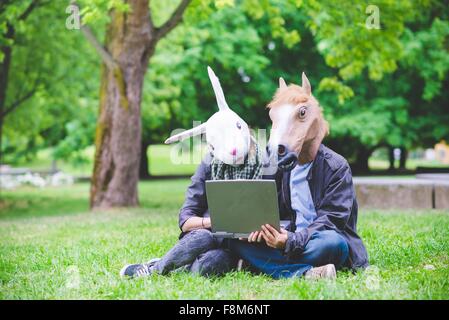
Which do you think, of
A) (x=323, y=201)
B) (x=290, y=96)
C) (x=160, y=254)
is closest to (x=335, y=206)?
(x=323, y=201)

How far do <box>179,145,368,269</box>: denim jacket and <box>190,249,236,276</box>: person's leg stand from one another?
0.32 m

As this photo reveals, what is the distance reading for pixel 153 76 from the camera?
60.7ft

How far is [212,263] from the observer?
444cm

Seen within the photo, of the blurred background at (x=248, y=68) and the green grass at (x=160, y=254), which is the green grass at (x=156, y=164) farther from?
the green grass at (x=160, y=254)

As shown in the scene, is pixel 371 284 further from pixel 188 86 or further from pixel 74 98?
pixel 188 86

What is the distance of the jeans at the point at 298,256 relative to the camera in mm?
4234

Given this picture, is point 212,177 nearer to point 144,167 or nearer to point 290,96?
point 290,96

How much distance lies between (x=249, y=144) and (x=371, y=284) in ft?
4.15

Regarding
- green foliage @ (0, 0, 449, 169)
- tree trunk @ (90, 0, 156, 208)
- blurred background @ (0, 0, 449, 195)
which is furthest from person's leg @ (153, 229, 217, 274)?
green foliage @ (0, 0, 449, 169)

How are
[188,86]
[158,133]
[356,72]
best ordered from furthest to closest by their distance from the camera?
[158,133], [188,86], [356,72]

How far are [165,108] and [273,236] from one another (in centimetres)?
1530

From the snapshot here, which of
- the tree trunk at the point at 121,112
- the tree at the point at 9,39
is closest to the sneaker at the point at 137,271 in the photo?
the tree at the point at 9,39

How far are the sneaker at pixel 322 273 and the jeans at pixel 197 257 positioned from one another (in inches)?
25.2

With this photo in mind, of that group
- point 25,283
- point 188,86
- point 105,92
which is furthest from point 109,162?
point 188,86
